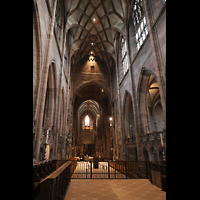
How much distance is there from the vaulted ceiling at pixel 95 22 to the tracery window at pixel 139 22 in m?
2.13

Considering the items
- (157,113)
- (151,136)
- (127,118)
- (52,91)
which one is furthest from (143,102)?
(157,113)

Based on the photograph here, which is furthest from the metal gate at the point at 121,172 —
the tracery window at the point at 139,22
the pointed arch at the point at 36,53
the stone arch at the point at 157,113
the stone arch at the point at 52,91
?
the stone arch at the point at 157,113

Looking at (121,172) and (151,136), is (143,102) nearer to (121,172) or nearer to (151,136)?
(151,136)

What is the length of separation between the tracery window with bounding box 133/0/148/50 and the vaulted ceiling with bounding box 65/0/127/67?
2.13 metres

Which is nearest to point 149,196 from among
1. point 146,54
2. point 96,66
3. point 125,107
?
point 146,54

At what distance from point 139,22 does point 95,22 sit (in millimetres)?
7384

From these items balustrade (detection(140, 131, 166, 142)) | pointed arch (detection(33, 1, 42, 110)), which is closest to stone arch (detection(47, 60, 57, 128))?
pointed arch (detection(33, 1, 42, 110))

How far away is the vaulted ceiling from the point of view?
51.7 feet

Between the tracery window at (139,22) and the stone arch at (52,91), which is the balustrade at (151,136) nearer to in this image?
the stone arch at (52,91)

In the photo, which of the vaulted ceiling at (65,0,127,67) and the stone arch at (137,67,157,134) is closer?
the stone arch at (137,67,157,134)

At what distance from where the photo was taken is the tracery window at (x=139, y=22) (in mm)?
12121

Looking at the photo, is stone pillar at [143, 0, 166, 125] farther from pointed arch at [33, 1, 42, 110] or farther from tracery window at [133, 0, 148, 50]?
pointed arch at [33, 1, 42, 110]

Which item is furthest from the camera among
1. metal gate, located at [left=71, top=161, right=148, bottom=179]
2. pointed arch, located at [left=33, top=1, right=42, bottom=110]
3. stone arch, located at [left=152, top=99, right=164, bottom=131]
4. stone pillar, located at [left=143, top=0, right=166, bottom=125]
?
stone arch, located at [left=152, top=99, right=164, bottom=131]
